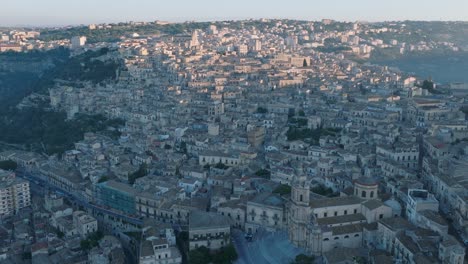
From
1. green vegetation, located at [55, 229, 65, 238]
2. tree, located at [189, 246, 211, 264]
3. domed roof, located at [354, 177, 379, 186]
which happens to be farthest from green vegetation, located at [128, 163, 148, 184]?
domed roof, located at [354, 177, 379, 186]

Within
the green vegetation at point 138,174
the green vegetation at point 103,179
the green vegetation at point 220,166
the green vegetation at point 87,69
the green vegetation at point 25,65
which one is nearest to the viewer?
the green vegetation at point 220,166

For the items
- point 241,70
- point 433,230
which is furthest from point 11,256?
point 241,70

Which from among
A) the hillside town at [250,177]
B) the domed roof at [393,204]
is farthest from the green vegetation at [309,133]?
the domed roof at [393,204]

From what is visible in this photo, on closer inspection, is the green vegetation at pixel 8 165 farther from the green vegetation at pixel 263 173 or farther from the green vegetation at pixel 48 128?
the green vegetation at pixel 263 173

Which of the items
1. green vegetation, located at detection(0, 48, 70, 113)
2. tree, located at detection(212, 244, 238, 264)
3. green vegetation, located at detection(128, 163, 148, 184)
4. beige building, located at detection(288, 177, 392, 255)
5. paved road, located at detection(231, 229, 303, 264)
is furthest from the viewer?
green vegetation, located at detection(0, 48, 70, 113)

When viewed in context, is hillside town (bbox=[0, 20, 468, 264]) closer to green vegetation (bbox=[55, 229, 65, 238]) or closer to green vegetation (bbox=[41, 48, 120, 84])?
green vegetation (bbox=[55, 229, 65, 238])

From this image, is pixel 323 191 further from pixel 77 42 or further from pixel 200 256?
pixel 77 42
